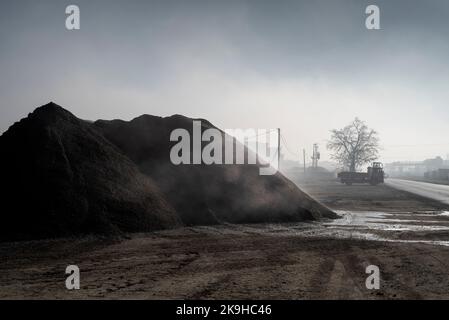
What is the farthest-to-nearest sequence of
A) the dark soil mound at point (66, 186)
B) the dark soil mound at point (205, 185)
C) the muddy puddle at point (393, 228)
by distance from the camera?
the dark soil mound at point (205, 185)
the muddy puddle at point (393, 228)
the dark soil mound at point (66, 186)

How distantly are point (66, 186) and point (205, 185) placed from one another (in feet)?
18.1

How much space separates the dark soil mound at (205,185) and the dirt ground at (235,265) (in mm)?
2218

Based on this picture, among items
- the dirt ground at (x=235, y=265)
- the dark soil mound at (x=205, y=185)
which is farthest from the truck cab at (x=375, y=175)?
the dirt ground at (x=235, y=265)

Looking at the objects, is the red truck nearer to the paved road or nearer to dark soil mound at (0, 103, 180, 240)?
the paved road

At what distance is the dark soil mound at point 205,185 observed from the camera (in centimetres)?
1433

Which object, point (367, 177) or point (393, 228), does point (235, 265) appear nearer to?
point (393, 228)

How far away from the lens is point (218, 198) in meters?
14.9

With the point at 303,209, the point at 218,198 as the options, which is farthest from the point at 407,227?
the point at 218,198

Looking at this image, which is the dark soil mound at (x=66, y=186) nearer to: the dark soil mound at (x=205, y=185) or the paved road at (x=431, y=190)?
the dark soil mound at (x=205, y=185)

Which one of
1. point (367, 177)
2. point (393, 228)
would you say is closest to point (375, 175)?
point (367, 177)

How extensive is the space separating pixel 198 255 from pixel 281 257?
1867 mm

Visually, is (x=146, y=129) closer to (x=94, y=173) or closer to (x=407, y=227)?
(x=94, y=173)

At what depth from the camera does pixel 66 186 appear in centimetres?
1146

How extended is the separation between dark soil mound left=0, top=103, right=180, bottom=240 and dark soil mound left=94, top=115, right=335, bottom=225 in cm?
100
